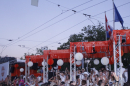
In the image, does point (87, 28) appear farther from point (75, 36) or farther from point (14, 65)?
point (14, 65)

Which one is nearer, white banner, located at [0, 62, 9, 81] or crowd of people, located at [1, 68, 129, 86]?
crowd of people, located at [1, 68, 129, 86]

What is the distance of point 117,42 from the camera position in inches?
354

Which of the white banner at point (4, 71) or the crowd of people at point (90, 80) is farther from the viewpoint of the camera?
the white banner at point (4, 71)

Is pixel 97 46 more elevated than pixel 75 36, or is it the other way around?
pixel 75 36

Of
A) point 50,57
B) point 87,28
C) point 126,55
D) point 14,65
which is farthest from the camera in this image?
point 87,28

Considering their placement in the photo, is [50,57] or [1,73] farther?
[1,73]

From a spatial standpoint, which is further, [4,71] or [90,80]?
[4,71]

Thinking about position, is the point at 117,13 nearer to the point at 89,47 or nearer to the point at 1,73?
the point at 89,47

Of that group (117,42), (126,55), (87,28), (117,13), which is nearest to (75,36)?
(87,28)

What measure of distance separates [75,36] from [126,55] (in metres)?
9.52

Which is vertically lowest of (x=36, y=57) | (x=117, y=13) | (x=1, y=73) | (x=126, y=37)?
(x=1, y=73)

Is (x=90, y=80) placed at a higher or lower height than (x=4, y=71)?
higher

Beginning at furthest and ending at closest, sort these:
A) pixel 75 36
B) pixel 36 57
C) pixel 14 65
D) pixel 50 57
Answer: pixel 75 36
pixel 14 65
pixel 36 57
pixel 50 57

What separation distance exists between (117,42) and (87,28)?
55.8ft
